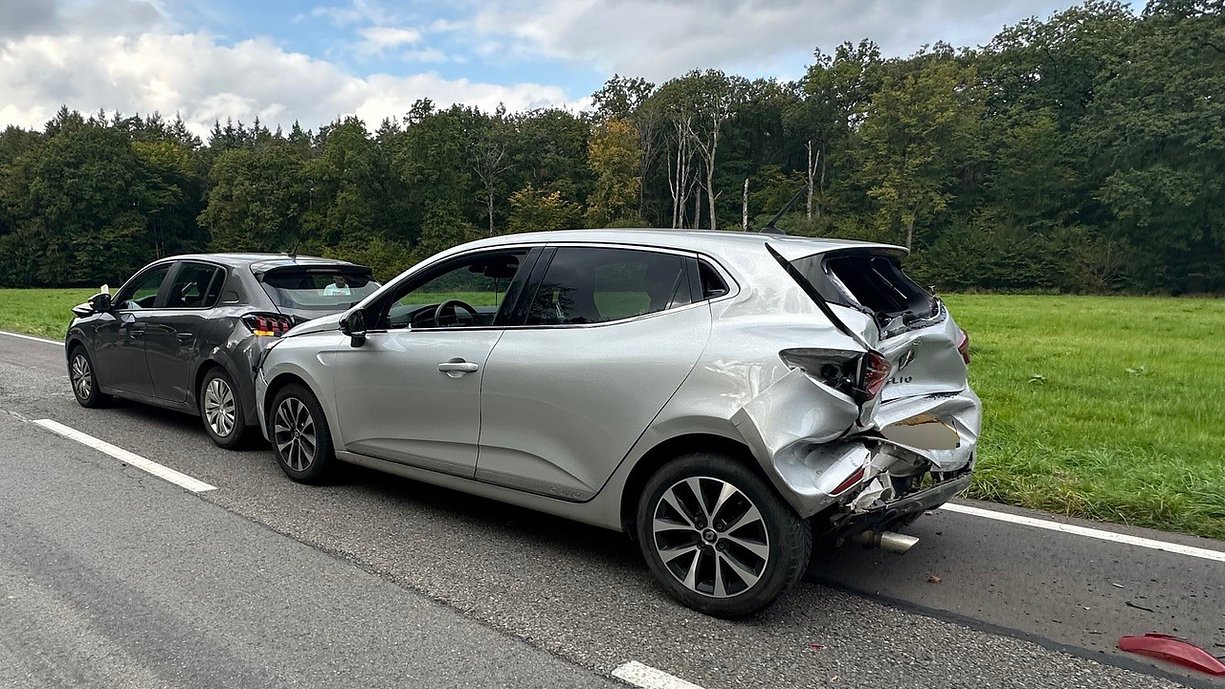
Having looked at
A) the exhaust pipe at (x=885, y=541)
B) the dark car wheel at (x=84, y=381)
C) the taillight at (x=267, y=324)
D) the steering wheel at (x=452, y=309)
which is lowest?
the exhaust pipe at (x=885, y=541)

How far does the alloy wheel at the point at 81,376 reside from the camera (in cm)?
778

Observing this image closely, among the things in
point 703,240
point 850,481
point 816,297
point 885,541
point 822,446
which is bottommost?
point 885,541

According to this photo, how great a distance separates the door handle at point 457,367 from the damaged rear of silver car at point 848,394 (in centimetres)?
140

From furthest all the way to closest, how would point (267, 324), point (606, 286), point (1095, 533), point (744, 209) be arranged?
point (744, 209) < point (267, 324) < point (1095, 533) < point (606, 286)

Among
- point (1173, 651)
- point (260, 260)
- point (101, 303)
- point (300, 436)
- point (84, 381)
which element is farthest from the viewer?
point (84, 381)

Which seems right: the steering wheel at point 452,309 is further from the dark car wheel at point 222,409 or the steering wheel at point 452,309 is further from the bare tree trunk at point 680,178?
the bare tree trunk at point 680,178

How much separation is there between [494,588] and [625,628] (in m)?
0.73

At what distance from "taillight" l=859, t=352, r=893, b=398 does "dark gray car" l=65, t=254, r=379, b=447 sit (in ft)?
15.3

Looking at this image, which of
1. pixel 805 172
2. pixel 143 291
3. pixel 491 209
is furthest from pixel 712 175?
pixel 143 291

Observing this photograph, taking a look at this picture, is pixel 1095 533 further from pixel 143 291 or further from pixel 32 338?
pixel 32 338

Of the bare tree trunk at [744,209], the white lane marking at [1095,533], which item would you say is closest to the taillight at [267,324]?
the white lane marking at [1095,533]

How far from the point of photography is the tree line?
152ft

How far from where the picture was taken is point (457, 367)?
4.25 m

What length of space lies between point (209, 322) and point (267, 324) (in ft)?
2.00
